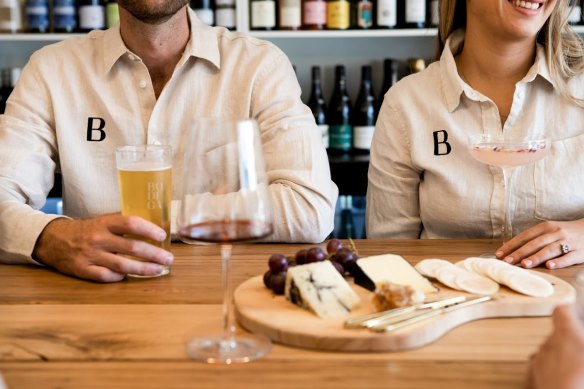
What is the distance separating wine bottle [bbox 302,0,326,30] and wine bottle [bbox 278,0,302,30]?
25 mm

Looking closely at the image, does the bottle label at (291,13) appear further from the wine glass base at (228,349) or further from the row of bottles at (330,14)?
the wine glass base at (228,349)

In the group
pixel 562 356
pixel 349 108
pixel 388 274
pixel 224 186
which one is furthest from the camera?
pixel 349 108

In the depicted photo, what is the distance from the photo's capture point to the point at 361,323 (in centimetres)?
98

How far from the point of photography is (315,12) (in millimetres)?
2807

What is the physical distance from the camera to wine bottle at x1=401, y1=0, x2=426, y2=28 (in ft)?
9.18

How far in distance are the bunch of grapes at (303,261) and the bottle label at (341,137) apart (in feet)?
5.37

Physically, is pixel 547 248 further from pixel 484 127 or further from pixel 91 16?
pixel 91 16

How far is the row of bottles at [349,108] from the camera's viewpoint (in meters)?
2.91

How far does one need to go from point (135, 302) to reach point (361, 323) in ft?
1.10

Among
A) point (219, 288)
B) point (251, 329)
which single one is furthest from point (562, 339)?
point (219, 288)

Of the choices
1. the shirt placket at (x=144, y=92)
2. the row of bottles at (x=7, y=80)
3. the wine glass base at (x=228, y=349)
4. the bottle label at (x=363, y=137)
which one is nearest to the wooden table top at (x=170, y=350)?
the wine glass base at (x=228, y=349)

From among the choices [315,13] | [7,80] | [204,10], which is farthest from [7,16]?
[315,13]

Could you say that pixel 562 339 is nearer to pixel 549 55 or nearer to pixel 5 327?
pixel 5 327

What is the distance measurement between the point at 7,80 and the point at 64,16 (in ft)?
1.01
